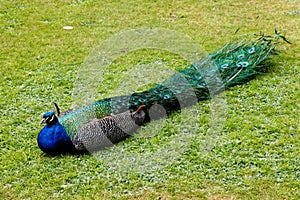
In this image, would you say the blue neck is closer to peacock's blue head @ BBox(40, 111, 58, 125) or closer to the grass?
peacock's blue head @ BBox(40, 111, 58, 125)

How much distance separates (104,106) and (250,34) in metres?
3.20

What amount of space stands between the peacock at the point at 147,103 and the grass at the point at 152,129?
4.3 inches

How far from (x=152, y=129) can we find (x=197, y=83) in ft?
2.68

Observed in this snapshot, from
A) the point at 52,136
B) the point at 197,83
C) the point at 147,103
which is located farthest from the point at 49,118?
the point at 197,83

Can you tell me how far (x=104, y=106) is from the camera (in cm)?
433

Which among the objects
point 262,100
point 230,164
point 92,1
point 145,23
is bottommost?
point 230,164

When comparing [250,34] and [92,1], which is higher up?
[92,1]

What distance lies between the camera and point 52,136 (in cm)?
393

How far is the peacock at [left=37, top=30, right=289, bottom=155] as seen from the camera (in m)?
3.99

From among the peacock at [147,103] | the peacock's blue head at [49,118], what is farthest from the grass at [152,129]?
the peacock's blue head at [49,118]

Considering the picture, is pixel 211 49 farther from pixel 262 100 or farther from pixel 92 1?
pixel 92 1

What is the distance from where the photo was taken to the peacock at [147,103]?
157 inches

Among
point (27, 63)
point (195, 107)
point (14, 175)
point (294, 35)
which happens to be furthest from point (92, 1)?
point (14, 175)

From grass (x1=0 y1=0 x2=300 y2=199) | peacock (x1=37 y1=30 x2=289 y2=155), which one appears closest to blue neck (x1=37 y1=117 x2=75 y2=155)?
peacock (x1=37 y1=30 x2=289 y2=155)
